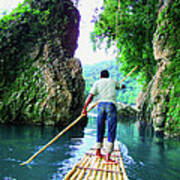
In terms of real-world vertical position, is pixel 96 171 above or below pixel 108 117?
below

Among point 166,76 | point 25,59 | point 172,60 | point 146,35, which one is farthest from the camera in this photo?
point 146,35

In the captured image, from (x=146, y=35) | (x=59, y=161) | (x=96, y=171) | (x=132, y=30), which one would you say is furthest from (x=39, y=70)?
(x=96, y=171)

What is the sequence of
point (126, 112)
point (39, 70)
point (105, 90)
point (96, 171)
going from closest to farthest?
point (96, 171), point (105, 90), point (39, 70), point (126, 112)

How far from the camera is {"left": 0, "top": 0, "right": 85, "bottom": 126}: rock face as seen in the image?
11531mm

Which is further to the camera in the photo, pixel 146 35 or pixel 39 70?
pixel 146 35

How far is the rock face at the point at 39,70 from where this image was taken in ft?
37.8

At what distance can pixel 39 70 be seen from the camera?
12453 millimetres

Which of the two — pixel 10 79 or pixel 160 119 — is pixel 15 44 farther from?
pixel 160 119

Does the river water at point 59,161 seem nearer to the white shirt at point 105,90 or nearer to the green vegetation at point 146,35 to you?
the white shirt at point 105,90

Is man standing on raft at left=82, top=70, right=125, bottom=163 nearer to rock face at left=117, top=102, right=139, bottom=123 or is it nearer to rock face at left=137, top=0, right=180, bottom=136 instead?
rock face at left=137, top=0, right=180, bottom=136

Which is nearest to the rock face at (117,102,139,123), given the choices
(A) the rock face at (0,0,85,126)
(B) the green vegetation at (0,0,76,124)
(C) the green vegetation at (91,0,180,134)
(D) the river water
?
(C) the green vegetation at (91,0,180,134)

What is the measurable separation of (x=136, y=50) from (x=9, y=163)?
1502 centimetres

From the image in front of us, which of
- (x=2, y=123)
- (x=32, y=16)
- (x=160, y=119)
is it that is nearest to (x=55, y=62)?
(x=32, y=16)

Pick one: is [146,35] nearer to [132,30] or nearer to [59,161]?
[132,30]
